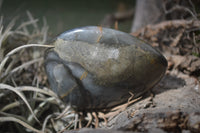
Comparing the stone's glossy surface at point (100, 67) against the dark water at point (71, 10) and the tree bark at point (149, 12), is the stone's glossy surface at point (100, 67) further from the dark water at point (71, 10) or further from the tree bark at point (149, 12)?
the dark water at point (71, 10)

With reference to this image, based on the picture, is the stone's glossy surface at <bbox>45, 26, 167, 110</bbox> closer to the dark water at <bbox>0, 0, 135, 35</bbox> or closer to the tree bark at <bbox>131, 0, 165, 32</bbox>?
the tree bark at <bbox>131, 0, 165, 32</bbox>

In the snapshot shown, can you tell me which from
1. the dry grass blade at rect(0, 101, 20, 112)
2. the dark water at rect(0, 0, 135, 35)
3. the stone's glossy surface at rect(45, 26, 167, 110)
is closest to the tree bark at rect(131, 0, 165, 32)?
the dark water at rect(0, 0, 135, 35)

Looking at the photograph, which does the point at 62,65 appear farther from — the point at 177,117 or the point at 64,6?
the point at 64,6

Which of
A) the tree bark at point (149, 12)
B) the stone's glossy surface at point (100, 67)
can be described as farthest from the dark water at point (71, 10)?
the stone's glossy surface at point (100, 67)

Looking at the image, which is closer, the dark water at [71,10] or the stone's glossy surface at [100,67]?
the stone's glossy surface at [100,67]

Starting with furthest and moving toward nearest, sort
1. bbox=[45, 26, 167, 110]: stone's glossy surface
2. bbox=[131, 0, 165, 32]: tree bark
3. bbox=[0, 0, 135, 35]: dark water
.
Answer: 1. bbox=[0, 0, 135, 35]: dark water
2. bbox=[131, 0, 165, 32]: tree bark
3. bbox=[45, 26, 167, 110]: stone's glossy surface

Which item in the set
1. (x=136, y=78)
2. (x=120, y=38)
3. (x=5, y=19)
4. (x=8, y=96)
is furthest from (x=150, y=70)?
(x=5, y=19)
